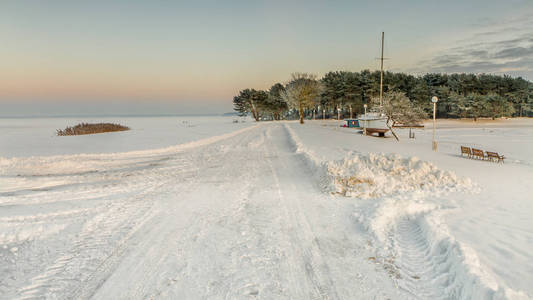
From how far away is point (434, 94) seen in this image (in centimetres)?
7225

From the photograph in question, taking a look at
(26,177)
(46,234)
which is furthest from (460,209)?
(26,177)

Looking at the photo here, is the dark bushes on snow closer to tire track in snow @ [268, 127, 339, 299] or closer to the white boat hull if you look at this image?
tire track in snow @ [268, 127, 339, 299]

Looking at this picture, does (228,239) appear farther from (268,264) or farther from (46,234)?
(46,234)

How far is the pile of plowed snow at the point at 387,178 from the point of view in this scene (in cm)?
822

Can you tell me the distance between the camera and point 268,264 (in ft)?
13.9

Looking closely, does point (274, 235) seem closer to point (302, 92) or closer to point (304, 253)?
point (304, 253)

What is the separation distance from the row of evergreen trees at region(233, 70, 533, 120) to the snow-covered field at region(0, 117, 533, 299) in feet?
189

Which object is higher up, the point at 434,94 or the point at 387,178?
the point at 434,94

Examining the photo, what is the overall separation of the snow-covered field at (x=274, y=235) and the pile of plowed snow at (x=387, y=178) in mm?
55

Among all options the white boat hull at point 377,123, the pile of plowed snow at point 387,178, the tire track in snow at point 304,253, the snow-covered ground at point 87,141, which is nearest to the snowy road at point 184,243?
the tire track in snow at point 304,253

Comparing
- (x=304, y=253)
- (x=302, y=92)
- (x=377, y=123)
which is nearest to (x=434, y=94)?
(x=302, y=92)

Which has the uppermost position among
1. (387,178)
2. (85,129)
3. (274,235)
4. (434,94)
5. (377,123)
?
(434,94)

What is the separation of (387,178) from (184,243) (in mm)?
6735

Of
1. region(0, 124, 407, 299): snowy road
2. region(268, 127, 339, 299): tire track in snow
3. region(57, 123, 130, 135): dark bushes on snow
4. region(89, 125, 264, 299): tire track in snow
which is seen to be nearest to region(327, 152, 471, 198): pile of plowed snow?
region(0, 124, 407, 299): snowy road
